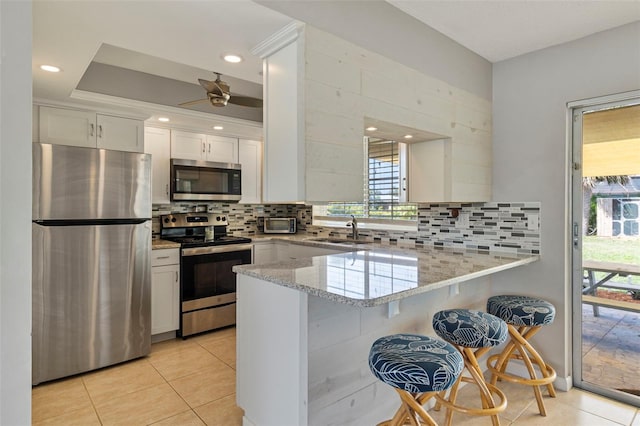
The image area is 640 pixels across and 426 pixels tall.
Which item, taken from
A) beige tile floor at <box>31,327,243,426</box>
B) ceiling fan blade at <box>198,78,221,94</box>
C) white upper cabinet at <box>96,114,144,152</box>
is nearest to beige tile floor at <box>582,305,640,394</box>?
beige tile floor at <box>31,327,243,426</box>

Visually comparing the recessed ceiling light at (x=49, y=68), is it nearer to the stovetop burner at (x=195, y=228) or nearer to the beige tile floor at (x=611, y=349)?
the stovetop burner at (x=195, y=228)

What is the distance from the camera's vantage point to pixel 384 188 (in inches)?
145

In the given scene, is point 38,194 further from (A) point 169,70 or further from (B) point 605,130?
(B) point 605,130

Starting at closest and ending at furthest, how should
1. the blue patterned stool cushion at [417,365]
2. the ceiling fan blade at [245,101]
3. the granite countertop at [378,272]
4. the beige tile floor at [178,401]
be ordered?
the blue patterned stool cushion at [417,365] < the granite countertop at [378,272] < the beige tile floor at [178,401] < the ceiling fan blade at [245,101]

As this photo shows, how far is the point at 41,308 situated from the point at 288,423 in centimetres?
204

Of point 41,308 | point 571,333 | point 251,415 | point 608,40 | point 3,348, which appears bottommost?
point 251,415

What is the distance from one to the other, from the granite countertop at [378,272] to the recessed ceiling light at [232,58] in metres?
1.20

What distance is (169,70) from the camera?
3.30 m

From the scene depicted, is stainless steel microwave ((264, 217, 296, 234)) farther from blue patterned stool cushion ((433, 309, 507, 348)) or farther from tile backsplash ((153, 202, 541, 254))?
blue patterned stool cushion ((433, 309, 507, 348))

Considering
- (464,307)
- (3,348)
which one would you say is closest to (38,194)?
(3,348)

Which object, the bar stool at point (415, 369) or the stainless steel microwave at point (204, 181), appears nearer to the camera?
the bar stool at point (415, 369)

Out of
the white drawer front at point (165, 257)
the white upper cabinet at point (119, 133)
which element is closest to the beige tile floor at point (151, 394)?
the white drawer front at point (165, 257)

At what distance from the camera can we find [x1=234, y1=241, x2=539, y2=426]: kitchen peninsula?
1.67m

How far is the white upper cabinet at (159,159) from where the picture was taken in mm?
3568
